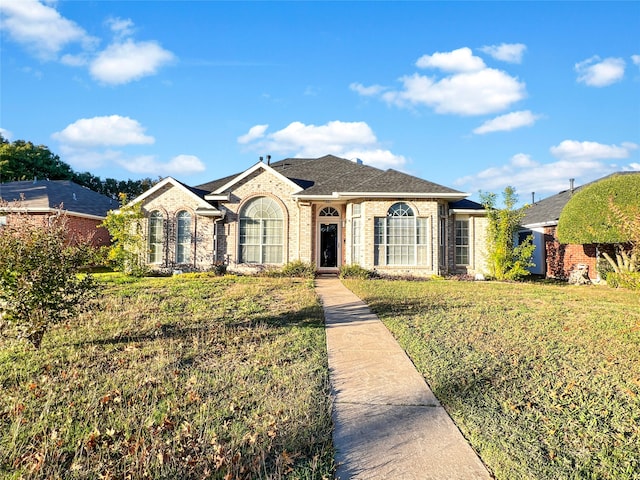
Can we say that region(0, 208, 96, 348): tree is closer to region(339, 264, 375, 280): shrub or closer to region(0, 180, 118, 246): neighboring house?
region(339, 264, 375, 280): shrub

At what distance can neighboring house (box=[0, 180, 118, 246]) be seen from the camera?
1856 centimetres

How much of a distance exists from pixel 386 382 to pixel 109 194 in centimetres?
4593

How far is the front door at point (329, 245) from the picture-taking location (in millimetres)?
17953

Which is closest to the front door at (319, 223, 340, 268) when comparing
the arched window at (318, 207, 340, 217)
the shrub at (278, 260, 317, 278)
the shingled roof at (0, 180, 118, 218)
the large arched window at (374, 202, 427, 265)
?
the arched window at (318, 207, 340, 217)

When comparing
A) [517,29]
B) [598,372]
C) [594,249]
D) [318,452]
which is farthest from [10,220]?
[594,249]

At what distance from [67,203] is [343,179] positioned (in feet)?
48.2

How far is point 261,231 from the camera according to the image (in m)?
17.2

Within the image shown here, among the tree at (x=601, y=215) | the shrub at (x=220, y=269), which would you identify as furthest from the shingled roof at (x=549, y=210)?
the shrub at (x=220, y=269)

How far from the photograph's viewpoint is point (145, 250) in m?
16.9

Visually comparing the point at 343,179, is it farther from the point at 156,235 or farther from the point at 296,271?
the point at 156,235

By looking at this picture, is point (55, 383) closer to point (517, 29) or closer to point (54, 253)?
point (54, 253)

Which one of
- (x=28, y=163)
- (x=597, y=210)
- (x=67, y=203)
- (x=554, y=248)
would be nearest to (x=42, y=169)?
(x=28, y=163)

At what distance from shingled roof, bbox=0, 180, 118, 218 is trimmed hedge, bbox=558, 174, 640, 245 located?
2303 cm

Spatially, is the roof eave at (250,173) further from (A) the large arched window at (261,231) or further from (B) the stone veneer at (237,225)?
(A) the large arched window at (261,231)
